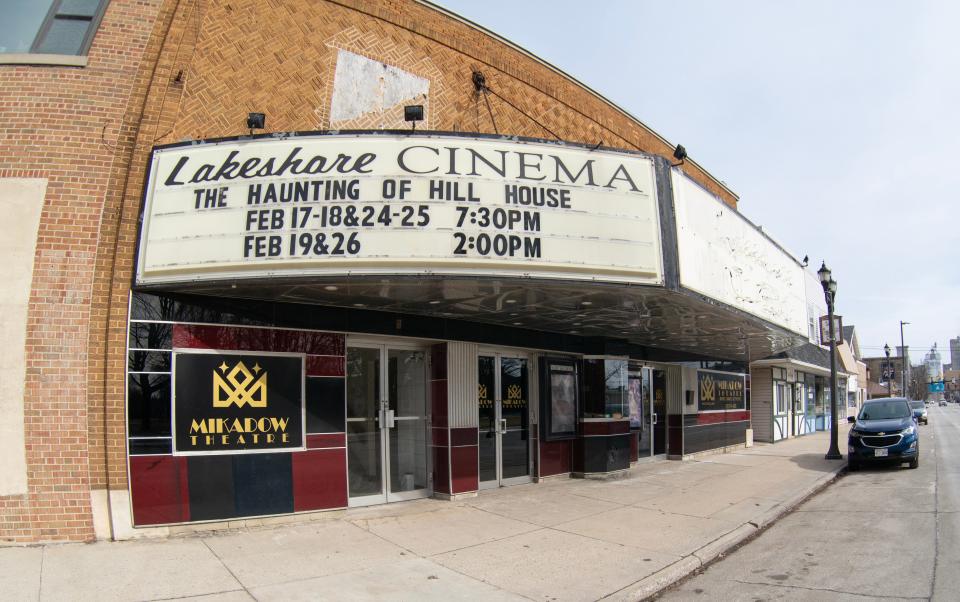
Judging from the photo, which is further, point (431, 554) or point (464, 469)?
point (464, 469)

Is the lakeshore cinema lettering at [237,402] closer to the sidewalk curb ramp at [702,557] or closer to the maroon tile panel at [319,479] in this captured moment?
the maroon tile panel at [319,479]

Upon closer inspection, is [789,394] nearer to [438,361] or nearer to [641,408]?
→ [641,408]

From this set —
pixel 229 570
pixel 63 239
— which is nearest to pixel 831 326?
pixel 229 570

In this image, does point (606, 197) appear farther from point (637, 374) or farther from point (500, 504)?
point (637, 374)

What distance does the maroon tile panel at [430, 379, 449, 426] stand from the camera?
10.7 m

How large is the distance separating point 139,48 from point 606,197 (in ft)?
21.7

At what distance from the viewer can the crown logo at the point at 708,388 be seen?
1884cm

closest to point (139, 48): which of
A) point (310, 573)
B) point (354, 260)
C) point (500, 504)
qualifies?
point (354, 260)

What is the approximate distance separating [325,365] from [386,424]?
1.50 m

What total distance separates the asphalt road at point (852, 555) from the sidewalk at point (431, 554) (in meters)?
0.40

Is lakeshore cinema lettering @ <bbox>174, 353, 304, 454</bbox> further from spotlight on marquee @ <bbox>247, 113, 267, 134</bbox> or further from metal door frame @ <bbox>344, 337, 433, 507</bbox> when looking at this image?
spotlight on marquee @ <bbox>247, 113, 267, 134</bbox>

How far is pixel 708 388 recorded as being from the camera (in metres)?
19.3

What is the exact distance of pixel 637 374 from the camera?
15.6m

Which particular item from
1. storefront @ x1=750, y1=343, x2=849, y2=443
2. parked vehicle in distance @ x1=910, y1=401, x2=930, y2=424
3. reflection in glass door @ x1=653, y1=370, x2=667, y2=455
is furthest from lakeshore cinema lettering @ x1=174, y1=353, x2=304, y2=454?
parked vehicle in distance @ x1=910, y1=401, x2=930, y2=424
